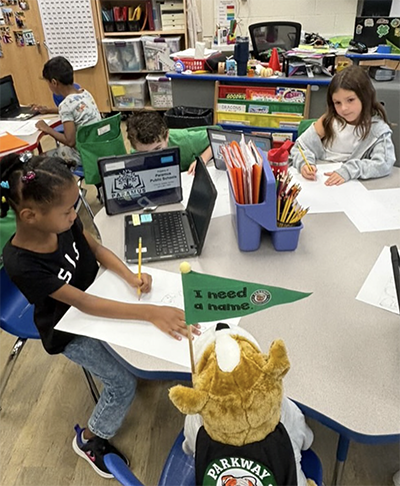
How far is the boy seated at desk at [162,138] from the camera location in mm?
1709

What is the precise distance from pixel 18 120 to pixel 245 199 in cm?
223

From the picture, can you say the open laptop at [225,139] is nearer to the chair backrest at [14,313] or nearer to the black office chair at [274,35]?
the chair backrest at [14,313]

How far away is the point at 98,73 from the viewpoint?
4.42 metres

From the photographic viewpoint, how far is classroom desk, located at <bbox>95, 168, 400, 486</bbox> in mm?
804

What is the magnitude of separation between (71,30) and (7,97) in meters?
1.69

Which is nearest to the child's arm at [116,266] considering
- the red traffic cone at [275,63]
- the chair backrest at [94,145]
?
the chair backrest at [94,145]

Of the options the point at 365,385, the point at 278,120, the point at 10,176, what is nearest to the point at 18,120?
the point at 278,120

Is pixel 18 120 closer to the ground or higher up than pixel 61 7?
closer to the ground

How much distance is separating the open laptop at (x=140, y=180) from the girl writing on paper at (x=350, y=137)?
574 millimetres

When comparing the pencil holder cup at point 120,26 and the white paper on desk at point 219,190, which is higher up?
the pencil holder cup at point 120,26

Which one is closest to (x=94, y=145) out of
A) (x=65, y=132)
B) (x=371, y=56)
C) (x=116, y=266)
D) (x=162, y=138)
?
(x=65, y=132)

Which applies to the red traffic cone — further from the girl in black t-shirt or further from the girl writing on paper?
the girl in black t-shirt

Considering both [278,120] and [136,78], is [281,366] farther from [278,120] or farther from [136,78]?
[136,78]

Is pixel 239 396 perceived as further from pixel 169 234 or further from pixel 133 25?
pixel 133 25
